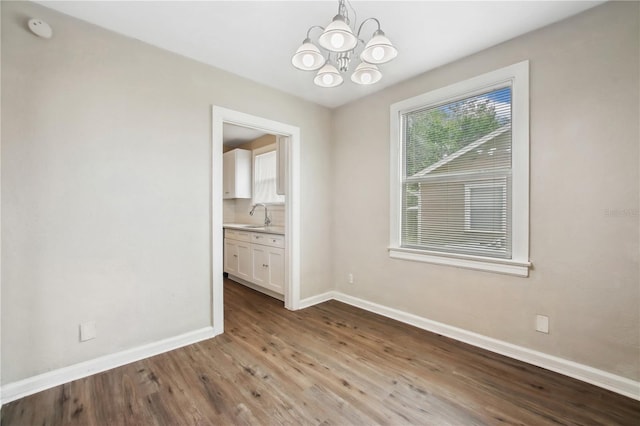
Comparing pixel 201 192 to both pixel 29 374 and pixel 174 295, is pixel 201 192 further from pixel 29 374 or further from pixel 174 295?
pixel 29 374

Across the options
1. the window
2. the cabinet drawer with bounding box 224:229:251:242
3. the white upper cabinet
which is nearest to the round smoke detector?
the cabinet drawer with bounding box 224:229:251:242

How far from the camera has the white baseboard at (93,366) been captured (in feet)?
6.00

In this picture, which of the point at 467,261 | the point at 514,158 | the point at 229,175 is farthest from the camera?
the point at 229,175

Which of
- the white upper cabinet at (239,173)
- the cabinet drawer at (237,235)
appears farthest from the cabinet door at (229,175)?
the cabinet drawer at (237,235)

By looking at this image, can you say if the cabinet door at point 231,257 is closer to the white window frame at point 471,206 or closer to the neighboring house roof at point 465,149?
the neighboring house roof at point 465,149

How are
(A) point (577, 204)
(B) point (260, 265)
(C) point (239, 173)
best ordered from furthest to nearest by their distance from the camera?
(C) point (239, 173) < (B) point (260, 265) < (A) point (577, 204)

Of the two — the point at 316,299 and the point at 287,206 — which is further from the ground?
the point at 287,206

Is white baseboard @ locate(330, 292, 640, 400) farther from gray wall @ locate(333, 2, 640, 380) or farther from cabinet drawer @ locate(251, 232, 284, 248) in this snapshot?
cabinet drawer @ locate(251, 232, 284, 248)

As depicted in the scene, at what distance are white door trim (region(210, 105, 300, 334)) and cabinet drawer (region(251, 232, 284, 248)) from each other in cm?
15

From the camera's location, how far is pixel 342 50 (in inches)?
64.2

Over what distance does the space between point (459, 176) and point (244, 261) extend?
10.4 feet

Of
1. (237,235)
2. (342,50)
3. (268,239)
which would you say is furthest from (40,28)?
(237,235)

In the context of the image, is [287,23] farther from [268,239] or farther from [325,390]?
[325,390]

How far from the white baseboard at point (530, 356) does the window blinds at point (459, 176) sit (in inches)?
28.7
